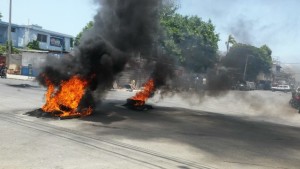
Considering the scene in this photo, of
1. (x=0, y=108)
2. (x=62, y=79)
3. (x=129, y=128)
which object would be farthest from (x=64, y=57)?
(x=129, y=128)

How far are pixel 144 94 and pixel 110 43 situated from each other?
2.96m

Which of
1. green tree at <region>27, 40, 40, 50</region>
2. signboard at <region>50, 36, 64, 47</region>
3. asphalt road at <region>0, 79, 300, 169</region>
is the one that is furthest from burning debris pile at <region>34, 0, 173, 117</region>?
signboard at <region>50, 36, 64, 47</region>

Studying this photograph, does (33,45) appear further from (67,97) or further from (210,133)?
(210,133)

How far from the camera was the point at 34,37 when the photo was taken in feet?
183

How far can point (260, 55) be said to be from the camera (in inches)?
1400

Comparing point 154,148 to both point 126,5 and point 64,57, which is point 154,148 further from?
point 126,5

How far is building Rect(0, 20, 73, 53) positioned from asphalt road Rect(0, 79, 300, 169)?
4377cm

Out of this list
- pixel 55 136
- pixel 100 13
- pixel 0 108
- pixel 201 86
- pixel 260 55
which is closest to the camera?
pixel 55 136

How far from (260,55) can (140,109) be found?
25.2 m

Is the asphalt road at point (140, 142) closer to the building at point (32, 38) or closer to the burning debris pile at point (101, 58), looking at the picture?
the burning debris pile at point (101, 58)

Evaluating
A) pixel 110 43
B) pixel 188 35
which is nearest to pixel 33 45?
pixel 188 35

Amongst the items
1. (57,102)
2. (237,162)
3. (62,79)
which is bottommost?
(237,162)

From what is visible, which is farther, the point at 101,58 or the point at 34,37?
the point at 34,37

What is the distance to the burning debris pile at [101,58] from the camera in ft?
39.3
